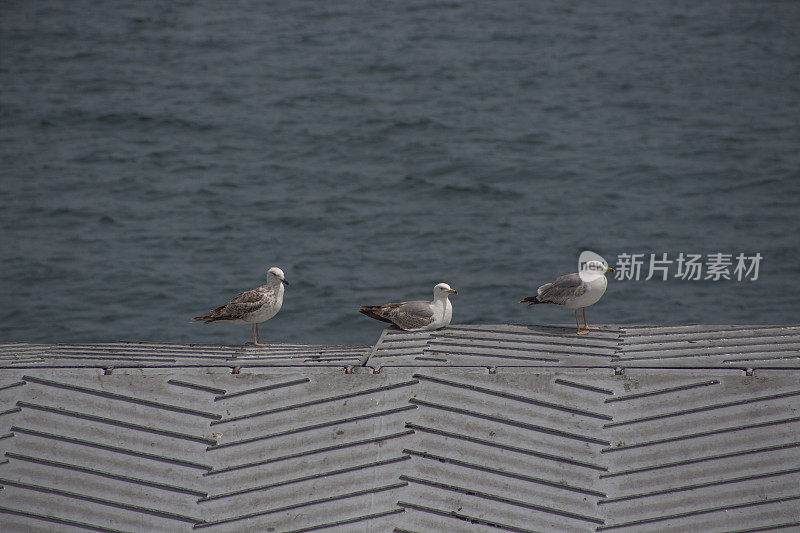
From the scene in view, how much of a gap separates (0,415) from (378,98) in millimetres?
37201

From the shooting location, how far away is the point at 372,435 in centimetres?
1051

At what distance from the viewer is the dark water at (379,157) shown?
30625mm

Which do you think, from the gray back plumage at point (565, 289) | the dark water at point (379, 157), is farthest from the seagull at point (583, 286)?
the dark water at point (379, 157)

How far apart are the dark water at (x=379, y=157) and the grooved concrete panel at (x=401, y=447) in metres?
16.9

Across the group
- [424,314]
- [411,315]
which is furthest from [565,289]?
[411,315]

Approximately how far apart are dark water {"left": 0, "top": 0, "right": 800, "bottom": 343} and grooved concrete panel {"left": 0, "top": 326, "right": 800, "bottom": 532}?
55.5 ft

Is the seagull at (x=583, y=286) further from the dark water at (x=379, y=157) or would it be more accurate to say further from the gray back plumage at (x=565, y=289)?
the dark water at (x=379, y=157)

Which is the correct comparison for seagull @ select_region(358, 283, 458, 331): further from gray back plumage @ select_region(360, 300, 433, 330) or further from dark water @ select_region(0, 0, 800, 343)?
dark water @ select_region(0, 0, 800, 343)

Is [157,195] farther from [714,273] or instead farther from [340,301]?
[714,273]

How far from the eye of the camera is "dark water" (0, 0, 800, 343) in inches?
1206

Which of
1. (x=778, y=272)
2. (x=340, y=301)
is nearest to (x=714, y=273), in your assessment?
(x=778, y=272)

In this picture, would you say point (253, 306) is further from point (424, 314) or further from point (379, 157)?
point (379, 157)

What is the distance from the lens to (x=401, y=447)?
34.1 feet

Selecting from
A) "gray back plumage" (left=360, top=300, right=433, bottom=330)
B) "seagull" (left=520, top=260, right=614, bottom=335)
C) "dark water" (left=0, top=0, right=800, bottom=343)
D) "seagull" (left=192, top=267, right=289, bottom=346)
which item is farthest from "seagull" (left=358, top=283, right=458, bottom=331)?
"dark water" (left=0, top=0, right=800, bottom=343)
